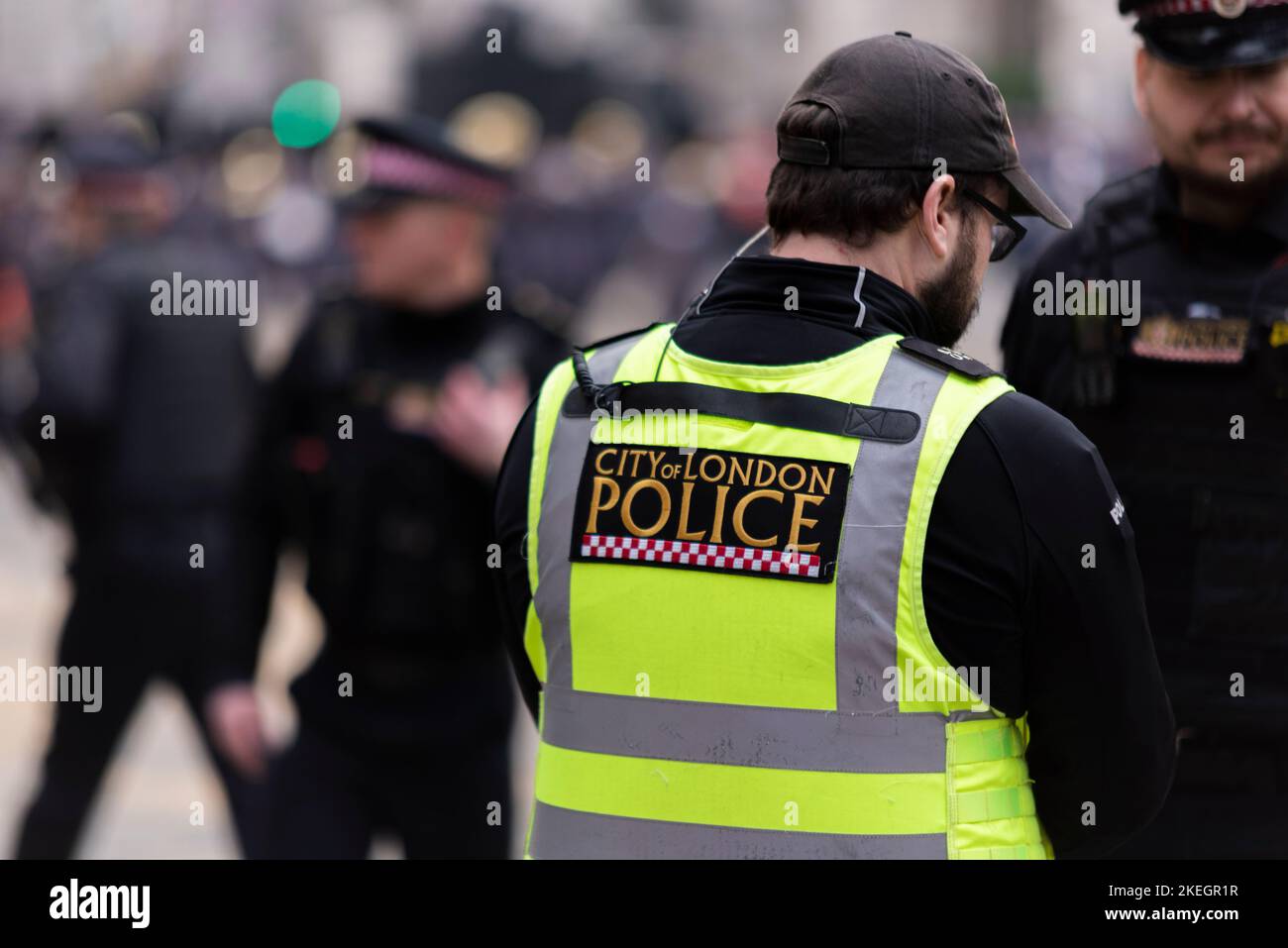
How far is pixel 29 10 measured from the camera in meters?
46.3

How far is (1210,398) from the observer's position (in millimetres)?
3422

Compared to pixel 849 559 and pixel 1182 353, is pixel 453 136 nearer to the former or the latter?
pixel 1182 353

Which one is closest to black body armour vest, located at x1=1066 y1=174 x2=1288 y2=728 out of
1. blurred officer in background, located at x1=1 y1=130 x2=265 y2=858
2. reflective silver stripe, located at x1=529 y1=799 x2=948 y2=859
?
reflective silver stripe, located at x1=529 y1=799 x2=948 y2=859

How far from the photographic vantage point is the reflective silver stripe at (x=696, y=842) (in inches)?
98.0

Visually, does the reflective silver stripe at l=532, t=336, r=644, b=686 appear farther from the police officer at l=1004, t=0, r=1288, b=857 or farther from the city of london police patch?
the police officer at l=1004, t=0, r=1288, b=857

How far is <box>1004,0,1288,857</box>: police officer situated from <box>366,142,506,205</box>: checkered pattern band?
1.73m

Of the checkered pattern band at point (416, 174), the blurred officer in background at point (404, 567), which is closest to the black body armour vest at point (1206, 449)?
the blurred officer in background at point (404, 567)

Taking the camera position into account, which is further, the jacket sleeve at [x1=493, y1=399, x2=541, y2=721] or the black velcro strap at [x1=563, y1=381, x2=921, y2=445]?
the jacket sleeve at [x1=493, y1=399, x2=541, y2=721]

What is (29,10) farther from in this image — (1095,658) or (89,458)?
(1095,658)

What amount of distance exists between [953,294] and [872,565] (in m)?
0.46

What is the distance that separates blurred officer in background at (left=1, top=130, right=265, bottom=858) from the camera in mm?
5332

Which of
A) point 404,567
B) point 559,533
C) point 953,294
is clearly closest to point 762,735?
point 559,533
